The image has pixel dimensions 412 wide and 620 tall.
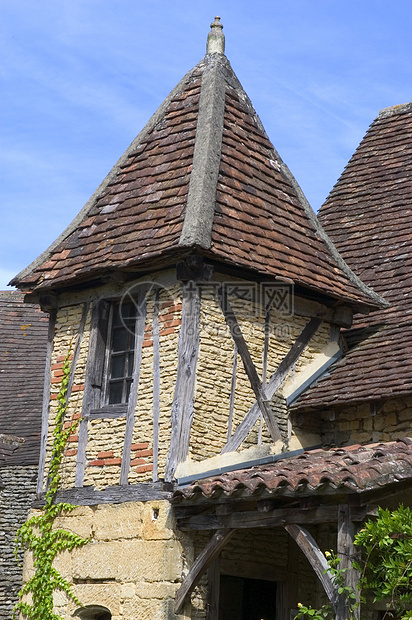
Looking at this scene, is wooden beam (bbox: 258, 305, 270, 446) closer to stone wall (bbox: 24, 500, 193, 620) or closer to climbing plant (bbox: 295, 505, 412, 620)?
stone wall (bbox: 24, 500, 193, 620)

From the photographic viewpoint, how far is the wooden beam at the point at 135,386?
31.6 ft

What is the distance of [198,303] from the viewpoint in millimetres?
9734

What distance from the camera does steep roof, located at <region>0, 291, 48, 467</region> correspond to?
50.3ft

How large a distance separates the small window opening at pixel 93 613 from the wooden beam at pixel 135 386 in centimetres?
126

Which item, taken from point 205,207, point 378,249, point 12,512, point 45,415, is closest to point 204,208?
point 205,207

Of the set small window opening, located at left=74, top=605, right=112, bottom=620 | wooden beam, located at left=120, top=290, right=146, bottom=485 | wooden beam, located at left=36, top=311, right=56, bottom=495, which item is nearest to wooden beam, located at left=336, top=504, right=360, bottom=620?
wooden beam, located at left=120, top=290, right=146, bottom=485

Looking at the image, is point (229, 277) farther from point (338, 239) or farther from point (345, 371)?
point (338, 239)

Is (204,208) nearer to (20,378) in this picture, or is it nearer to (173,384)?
(173,384)

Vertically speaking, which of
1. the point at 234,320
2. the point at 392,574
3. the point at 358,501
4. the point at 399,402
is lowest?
the point at 392,574

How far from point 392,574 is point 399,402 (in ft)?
7.97

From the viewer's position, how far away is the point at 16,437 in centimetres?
1541

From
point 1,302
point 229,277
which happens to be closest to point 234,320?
point 229,277

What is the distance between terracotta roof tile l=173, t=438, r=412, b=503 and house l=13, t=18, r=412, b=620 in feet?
0.16

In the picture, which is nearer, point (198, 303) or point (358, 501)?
point (358, 501)
